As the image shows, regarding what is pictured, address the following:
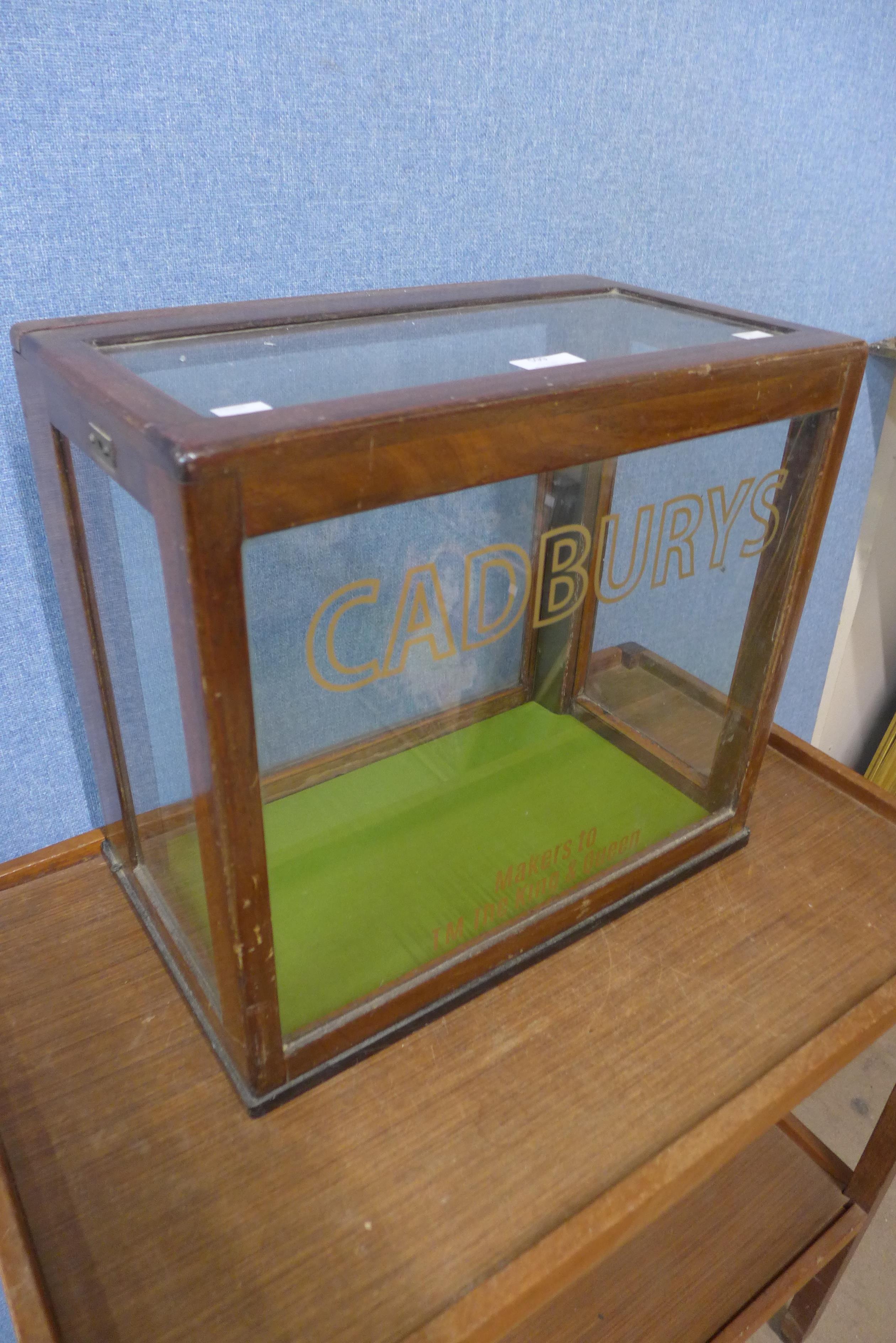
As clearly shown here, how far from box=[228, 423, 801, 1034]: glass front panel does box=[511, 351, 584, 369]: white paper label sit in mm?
67

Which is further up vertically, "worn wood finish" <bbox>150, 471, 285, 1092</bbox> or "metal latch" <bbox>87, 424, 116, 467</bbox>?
"metal latch" <bbox>87, 424, 116, 467</bbox>

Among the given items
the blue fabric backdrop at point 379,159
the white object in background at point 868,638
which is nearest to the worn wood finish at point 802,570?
the blue fabric backdrop at point 379,159

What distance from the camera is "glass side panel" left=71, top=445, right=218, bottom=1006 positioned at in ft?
1.72

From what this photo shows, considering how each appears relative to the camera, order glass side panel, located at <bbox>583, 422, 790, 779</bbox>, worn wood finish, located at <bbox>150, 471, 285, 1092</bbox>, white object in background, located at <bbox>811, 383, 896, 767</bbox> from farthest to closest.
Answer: white object in background, located at <bbox>811, 383, 896, 767</bbox>
glass side panel, located at <bbox>583, 422, 790, 779</bbox>
worn wood finish, located at <bbox>150, 471, 285, 1092</bbox>

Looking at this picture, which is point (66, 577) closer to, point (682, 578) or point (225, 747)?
point (225, 747)

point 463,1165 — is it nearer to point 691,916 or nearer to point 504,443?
point 691,916

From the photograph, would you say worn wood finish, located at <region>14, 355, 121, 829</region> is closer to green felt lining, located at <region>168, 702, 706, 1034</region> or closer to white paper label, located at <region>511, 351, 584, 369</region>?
green felt lining, located at <region>168, 702, 706, 1034</region>

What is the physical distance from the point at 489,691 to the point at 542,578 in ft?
0.50

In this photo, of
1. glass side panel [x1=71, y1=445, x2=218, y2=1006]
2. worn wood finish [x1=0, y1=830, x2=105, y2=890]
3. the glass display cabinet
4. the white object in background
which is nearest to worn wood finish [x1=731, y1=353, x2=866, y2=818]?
the glass display cabinet

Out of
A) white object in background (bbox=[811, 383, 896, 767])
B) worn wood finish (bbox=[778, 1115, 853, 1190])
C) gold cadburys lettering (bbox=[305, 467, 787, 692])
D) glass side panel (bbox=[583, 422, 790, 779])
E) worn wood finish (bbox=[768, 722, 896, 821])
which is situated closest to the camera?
gold cadburys lettering (bbox=[305, 467, 787, 692])

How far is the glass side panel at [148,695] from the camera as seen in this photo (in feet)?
1.72

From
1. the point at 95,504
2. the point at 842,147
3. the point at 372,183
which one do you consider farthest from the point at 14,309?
the point at 842,147

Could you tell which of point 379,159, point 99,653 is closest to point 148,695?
point 99,653

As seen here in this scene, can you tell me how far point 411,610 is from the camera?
0.57 m
